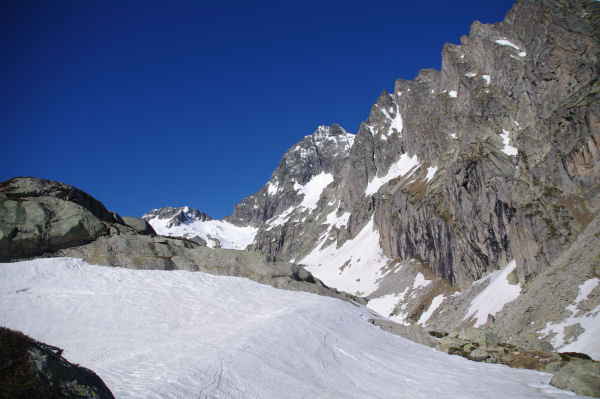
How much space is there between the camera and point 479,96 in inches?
3952

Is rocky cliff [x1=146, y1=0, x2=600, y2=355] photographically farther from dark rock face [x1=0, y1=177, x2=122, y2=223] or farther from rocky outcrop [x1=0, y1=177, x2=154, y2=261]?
dark rock face [x1=0, y1=177, x2=122, y2=223]

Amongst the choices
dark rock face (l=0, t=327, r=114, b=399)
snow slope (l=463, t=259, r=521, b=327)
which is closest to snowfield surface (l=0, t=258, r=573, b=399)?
→ dark rock face (l=0, t=327, r=114, b=399)

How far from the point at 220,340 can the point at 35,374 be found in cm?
1168

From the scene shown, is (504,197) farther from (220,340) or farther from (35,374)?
(35,374)

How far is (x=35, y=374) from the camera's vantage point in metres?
5.91

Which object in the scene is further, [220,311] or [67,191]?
[67,191]

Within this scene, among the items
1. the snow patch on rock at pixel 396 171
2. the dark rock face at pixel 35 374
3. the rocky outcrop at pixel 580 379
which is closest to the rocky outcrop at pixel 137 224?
the dark rock face at pixel 35 374

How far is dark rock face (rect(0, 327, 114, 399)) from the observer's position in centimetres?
562

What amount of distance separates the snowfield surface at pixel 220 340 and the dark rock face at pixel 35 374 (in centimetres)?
419

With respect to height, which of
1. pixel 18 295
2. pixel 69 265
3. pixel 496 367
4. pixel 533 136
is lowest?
pixel 496 367

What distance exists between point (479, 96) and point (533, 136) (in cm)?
3450

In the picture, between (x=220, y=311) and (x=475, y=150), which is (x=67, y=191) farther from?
(x=475, y=150)

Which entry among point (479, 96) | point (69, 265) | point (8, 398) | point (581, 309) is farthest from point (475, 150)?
point (8, 398)

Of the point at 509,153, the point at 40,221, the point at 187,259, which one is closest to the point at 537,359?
the point at 187,259
